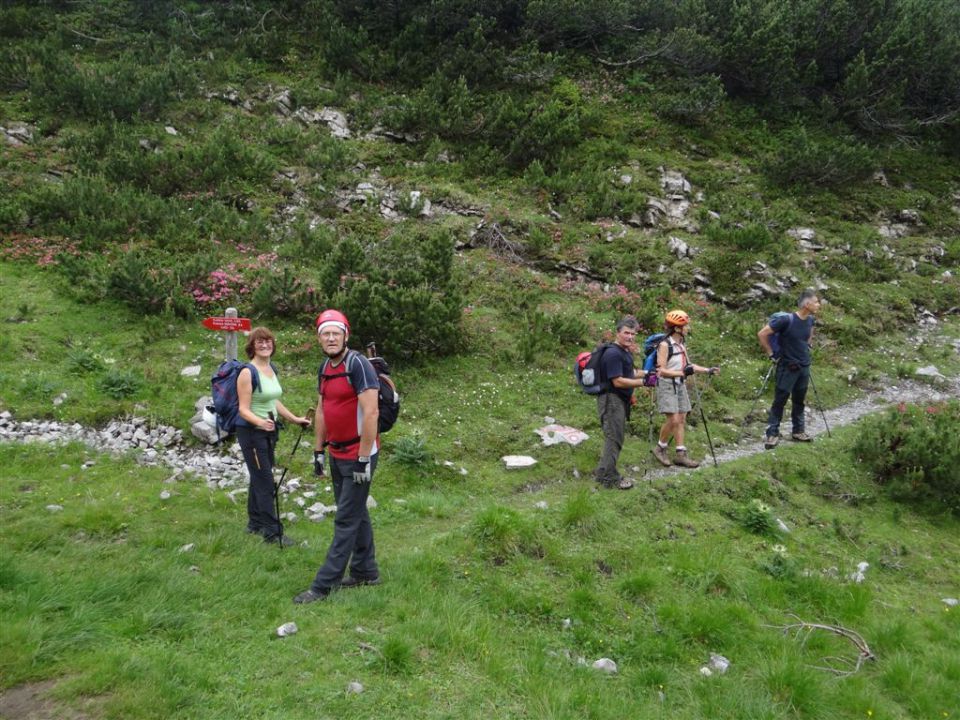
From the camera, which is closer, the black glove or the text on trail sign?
the black glove

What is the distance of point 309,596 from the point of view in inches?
198

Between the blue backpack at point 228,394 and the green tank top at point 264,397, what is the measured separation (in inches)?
2.3

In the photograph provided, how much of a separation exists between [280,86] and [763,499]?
2062 cm

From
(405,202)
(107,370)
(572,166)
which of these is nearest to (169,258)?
(107,370)

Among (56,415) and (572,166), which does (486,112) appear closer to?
(572,166)

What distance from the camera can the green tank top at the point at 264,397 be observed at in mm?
6125

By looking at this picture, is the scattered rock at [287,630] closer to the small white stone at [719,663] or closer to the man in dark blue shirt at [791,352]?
the small white stone at [719,663]

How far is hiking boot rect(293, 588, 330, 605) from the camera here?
16.4 feet

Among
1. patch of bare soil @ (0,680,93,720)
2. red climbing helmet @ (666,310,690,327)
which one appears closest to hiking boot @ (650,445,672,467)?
red climbing helmet @ (666,310,690,327)

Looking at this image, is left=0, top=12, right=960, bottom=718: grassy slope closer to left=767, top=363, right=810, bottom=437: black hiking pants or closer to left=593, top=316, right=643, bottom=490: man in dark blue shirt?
left=593, top=316, right=643, bottom=490: man in dark blue shirt

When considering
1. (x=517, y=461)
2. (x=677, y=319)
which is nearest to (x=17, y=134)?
(x=517, y=461)

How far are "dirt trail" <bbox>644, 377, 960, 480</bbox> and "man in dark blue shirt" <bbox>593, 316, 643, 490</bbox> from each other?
70cm

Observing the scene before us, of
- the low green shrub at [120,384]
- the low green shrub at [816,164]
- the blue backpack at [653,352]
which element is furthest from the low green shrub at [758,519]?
the low green shrub at [816,164]

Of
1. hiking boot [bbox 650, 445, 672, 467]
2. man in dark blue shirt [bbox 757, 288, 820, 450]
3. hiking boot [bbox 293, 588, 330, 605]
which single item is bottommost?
hiking boot [bbox 650, 445, 672, 467]
